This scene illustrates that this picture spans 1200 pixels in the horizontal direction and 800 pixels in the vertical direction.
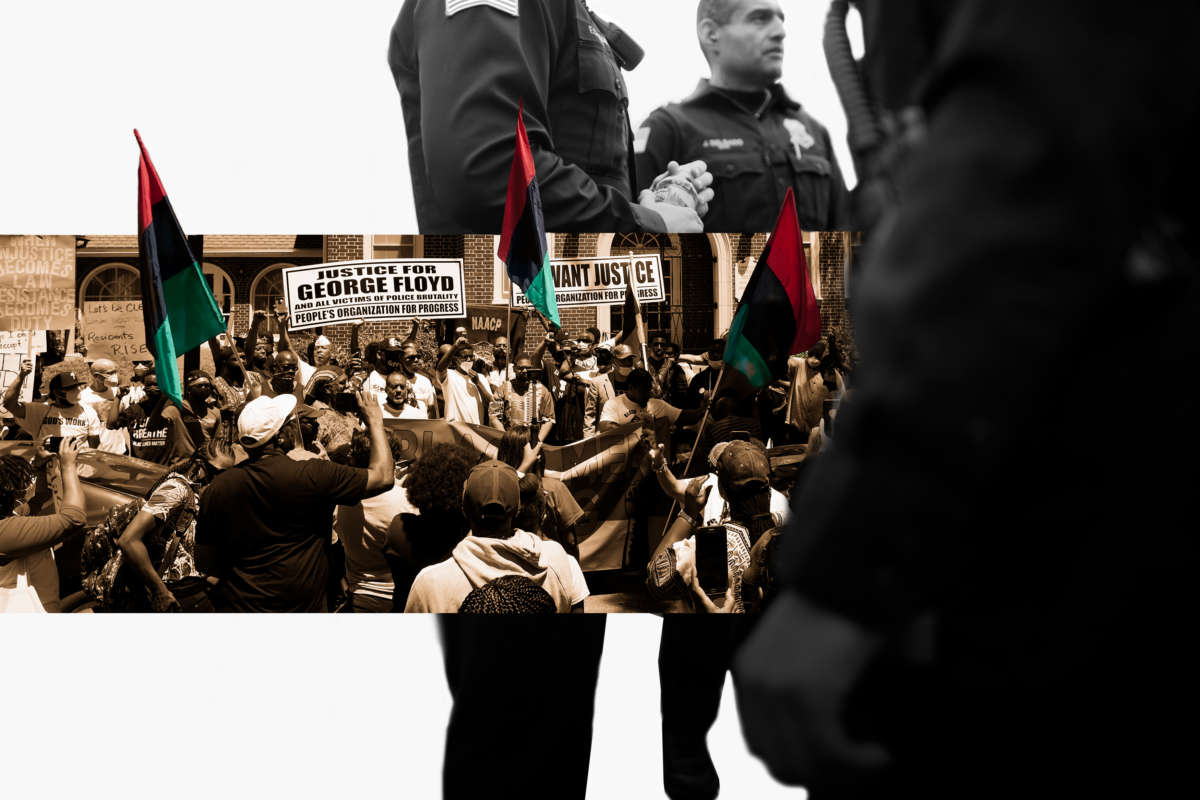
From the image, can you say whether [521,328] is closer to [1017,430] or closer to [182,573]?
[182,573]

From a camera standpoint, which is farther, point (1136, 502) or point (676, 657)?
point (676, 657)

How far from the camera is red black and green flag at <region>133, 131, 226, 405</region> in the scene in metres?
4.35

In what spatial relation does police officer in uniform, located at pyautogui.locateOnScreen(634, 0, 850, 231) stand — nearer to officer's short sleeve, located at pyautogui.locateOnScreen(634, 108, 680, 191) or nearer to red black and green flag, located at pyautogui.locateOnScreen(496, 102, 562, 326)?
officer's short sleeve, located at pyautogui.locateOnScreen(634, 108, 680, 191)

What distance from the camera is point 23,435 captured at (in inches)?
174

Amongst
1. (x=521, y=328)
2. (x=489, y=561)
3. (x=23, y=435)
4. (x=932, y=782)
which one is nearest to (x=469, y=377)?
(x=521, y=328)

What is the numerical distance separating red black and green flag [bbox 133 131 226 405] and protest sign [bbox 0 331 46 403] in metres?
0.39

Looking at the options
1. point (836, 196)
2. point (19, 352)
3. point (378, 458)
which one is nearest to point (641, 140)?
point (836, 196)

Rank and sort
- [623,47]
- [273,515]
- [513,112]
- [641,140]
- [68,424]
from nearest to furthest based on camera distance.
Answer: [273,515]
[68,424]
[513,112]
[623,47]
[641,140]

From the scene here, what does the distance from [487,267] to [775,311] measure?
1046 mm

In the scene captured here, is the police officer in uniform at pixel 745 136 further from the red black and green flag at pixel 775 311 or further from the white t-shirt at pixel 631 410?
the white t-shirt at pixel 631 410

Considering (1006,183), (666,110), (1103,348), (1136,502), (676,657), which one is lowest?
(676,657)

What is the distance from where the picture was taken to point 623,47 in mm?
5227

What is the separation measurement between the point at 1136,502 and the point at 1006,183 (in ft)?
0.85

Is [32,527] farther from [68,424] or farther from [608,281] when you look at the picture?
[608,281]
